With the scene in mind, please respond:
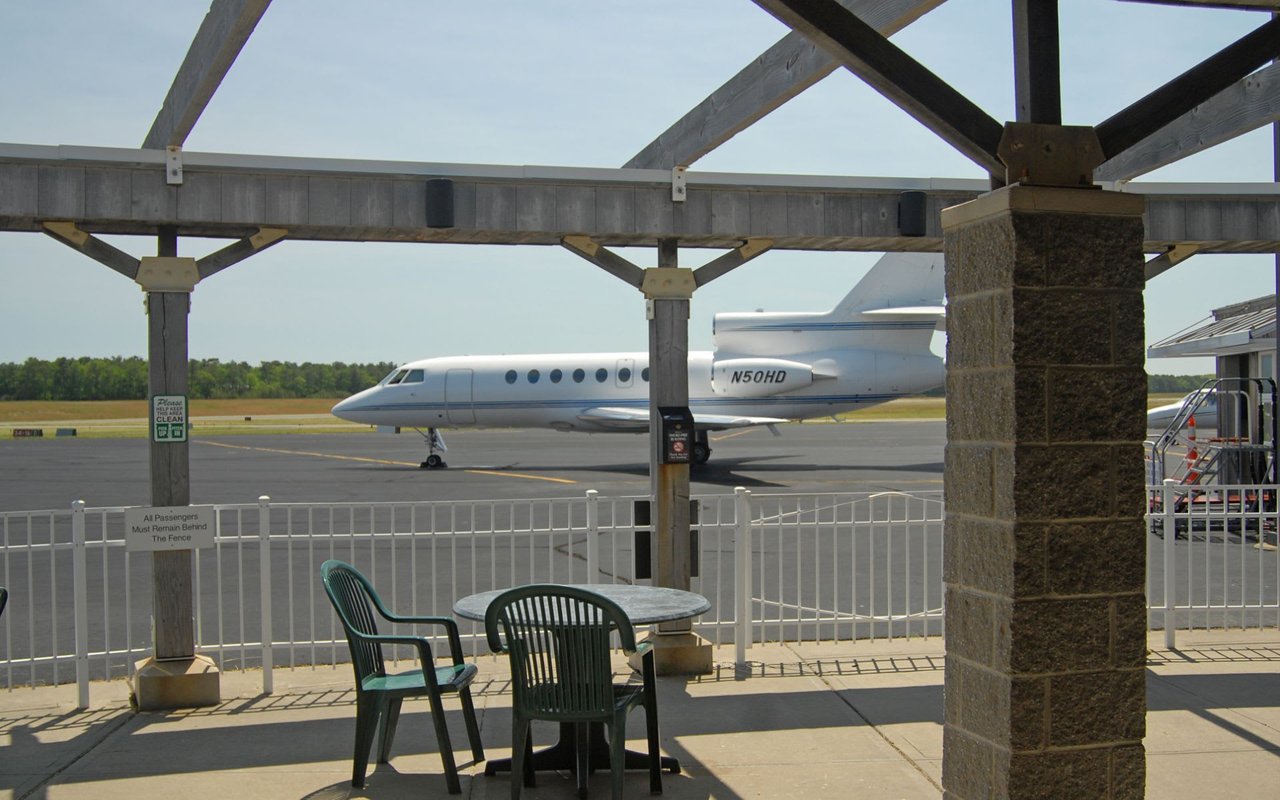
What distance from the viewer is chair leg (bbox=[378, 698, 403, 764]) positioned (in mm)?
5893

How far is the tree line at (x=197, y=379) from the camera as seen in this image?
117125mm

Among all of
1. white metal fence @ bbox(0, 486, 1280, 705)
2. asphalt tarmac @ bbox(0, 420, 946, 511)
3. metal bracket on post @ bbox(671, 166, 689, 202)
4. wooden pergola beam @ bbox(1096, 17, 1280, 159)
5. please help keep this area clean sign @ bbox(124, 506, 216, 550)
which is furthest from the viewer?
asphalt tarmac @ bbox(0, 420, 946, 511)

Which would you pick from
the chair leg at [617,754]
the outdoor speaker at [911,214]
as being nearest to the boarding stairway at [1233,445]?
the outdoor speaker at [911,214]

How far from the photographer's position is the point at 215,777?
5852 mm

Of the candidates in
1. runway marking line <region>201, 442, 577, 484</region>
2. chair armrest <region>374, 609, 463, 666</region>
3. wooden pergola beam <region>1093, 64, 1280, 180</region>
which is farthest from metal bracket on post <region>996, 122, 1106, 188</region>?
runway marking line <region>201, 442, 577, 484</region>

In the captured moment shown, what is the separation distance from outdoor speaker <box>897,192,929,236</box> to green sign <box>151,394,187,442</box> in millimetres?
4833

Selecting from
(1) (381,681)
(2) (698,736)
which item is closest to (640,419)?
(2) (698,736)

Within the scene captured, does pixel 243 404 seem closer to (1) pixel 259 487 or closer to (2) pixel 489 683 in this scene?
(1) pixel 259 487

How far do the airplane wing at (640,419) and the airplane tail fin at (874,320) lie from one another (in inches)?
85.3

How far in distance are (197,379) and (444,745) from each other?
130922 millimetres

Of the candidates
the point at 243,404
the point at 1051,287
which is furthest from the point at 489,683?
the point at 243,404

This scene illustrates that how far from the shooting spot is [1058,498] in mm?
3701

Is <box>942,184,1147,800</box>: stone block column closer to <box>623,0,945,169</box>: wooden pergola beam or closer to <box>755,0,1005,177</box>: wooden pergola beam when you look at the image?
<box>755,0,1005,177</box>: wooden pergola beam

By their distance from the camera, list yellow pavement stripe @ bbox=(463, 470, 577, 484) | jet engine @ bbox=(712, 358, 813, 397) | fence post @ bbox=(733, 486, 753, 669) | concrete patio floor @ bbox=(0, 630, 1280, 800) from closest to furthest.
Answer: concrete patio floor @ bbox=(0, 630, 1280, 800) < fence post @ bbox=(733, 486, 753, 669) < yellow pavement stripe @ bbox=(463, 470, 577, 484) < jet engine @ bbox=(712, 358, 813, 397)
